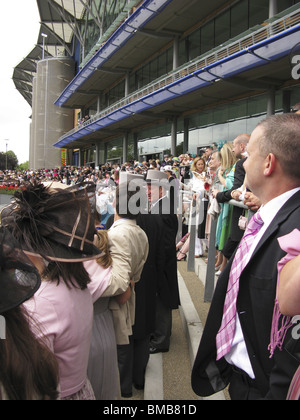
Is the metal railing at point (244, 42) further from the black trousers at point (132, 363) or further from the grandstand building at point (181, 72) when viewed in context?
the black trousers at point (132, 363)

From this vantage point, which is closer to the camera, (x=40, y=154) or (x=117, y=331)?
(x=117, y=331)

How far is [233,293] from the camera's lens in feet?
5.32

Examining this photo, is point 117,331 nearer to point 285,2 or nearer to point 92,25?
point 285,2

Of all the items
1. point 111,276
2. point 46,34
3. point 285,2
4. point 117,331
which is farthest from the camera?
point 46,34

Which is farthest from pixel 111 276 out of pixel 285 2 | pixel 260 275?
pixel 285 2

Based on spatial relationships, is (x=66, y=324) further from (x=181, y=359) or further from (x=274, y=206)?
(x=181, y=359)

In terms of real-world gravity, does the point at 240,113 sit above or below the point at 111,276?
above

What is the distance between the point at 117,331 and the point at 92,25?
4533 cm

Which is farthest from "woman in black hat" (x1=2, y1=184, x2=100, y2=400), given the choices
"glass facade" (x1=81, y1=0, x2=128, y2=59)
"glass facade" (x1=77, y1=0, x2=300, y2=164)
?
"glass facade" (x1=81, y1=0, x2=128, y2=59)

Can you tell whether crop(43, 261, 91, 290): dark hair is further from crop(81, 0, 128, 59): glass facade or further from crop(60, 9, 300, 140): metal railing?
crop(81, 0, 128, 59): glass facade

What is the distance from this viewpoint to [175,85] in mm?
17953

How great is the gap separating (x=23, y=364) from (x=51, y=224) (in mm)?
720

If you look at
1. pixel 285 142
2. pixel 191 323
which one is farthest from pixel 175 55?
pixel 285 142

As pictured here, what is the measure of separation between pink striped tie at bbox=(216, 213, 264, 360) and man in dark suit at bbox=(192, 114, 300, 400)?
2 cm
